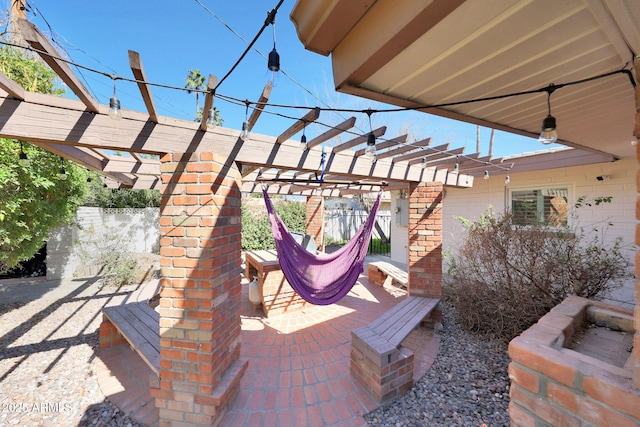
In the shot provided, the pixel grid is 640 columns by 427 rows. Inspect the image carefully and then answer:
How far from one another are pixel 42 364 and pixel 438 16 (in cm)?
427

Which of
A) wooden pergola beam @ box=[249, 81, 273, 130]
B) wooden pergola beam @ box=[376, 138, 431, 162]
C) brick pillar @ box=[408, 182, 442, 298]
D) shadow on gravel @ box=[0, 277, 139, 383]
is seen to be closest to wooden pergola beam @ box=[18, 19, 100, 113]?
wooden pergola beam @ box=[249, 81, 273, 130]

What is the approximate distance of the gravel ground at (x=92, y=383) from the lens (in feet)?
6.02

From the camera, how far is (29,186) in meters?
3.20

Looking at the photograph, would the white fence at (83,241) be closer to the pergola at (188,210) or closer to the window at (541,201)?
the pergola at (188,210)

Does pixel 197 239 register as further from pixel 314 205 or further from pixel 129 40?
pixel 314 205

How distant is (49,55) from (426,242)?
143 inches

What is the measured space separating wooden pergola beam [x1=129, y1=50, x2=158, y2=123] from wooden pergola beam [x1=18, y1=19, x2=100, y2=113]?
0.94 feet

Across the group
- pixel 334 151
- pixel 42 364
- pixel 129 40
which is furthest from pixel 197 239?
pixel 129 40

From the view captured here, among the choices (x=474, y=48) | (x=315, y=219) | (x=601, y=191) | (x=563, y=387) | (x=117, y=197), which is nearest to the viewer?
(x=563, y=387)

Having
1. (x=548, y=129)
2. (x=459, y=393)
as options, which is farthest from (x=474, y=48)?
(x=459, y=393)

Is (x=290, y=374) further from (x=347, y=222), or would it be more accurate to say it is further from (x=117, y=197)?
(x=347, y=222)

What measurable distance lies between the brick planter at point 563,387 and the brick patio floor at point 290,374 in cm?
118

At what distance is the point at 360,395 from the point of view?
204 centimetres

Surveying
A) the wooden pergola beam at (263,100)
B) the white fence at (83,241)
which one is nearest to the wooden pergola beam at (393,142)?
the wooden pergola beam at (263,100)
